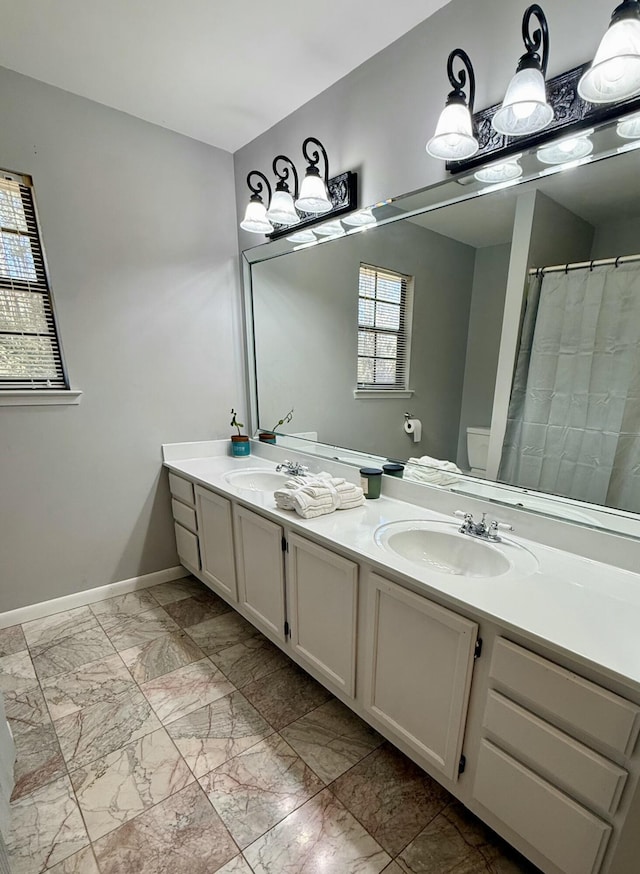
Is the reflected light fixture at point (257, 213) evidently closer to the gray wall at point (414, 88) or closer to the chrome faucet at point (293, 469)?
the gray wall at point (414, 88)

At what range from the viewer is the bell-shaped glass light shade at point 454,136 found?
3.90ft

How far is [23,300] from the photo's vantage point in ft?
6.12

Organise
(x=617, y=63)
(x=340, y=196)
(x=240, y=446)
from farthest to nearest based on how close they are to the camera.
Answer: (x=240, y=446), (x=340, y=196), (x=617, y=63)

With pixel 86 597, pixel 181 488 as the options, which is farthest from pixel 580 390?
pixel 86 597

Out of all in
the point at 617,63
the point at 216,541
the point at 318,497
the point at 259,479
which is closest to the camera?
the point at 617,63

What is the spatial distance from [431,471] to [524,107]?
3.96 ft

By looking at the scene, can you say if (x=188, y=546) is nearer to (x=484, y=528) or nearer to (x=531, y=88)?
(x=484, y=528)

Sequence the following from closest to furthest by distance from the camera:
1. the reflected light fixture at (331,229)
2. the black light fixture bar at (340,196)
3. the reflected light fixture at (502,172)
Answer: the reflected light fixture at (502,172) < the black light fixture bar at (340,196) < the reflected light fixture at (331,229)

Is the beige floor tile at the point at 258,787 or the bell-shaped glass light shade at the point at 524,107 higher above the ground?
the bell-shaped glass light shade at the point at 524,107

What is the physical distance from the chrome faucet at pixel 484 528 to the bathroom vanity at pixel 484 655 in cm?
3

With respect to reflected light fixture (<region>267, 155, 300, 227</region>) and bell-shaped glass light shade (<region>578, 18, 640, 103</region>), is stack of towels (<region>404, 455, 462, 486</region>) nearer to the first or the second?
bell-shaped glass light shade (<region>578, 18, 640, 103</region>)

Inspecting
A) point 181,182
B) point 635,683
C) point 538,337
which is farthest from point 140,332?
point 635,683

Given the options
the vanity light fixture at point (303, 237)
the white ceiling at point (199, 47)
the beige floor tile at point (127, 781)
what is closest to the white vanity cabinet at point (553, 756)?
the beige floor tile at point (127, 781)

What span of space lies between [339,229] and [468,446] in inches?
48.1
